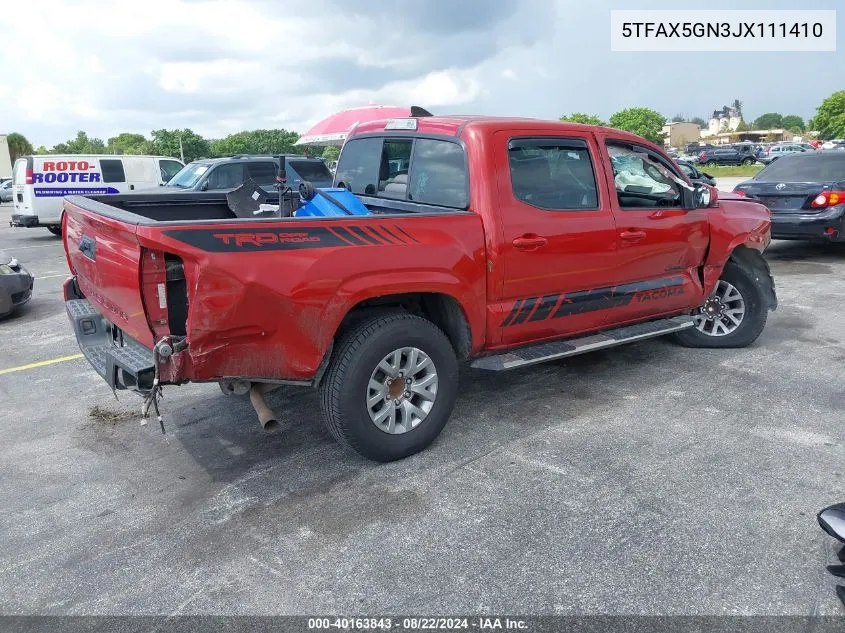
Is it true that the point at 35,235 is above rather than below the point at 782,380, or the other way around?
above

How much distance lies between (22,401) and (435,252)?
3499 millimetres

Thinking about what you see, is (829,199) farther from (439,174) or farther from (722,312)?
(439,174)

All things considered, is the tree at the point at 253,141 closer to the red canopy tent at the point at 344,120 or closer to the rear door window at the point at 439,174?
the red canopy tent at the point at 344,120

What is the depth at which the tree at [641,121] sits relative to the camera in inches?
2509

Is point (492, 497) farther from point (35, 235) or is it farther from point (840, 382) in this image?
point (35, 235)

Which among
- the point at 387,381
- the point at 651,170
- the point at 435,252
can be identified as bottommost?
the point at 387,381

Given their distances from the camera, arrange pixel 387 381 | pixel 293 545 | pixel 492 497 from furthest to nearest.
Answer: pixel 387 381 → pixel 492 497 → pixel 293 545

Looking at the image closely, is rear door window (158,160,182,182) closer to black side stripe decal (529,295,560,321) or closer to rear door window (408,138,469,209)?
rear door window (408,138,469,209)

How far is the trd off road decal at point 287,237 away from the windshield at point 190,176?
1030 centimetres

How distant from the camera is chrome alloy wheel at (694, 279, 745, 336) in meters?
6.05

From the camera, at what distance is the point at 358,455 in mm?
4078

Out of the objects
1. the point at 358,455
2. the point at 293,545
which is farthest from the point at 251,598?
the point at 358,455

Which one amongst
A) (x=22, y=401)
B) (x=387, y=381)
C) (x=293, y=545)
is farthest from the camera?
(x=22, y=401)

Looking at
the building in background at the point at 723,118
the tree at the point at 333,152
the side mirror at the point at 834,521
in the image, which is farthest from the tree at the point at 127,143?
the building in background at the point at 723,118
